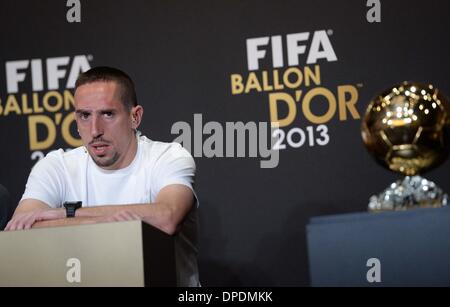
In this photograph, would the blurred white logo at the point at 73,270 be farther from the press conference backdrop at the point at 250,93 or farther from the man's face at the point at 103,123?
the press conference backdrop at the point at 250,93

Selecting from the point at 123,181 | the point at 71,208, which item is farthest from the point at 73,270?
the point at 123,181

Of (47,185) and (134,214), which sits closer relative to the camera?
(134,214)

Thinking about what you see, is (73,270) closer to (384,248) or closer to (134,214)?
(134,214)

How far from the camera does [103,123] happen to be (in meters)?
2.84

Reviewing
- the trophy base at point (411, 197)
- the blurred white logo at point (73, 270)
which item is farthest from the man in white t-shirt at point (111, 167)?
the trophy base at point (411, 197)

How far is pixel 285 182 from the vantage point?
12.6 feet

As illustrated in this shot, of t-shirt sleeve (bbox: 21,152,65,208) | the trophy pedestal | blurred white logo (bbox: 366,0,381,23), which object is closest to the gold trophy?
the trophy pedestal

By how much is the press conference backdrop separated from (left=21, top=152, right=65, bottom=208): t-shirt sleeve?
3.57ft

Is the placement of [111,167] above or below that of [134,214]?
above

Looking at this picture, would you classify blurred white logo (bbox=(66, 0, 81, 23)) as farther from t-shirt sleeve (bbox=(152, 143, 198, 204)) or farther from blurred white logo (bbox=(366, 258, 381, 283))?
blurred white logo (bbox=(366, 258, 381, 283))

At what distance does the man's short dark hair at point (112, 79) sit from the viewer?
2832 millimetres

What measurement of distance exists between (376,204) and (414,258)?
22 cm

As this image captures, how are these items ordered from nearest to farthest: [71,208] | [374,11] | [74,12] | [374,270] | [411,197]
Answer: [374,270], [411,197], [71,208], [374,11], [74,12]

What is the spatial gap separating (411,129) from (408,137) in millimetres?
21
